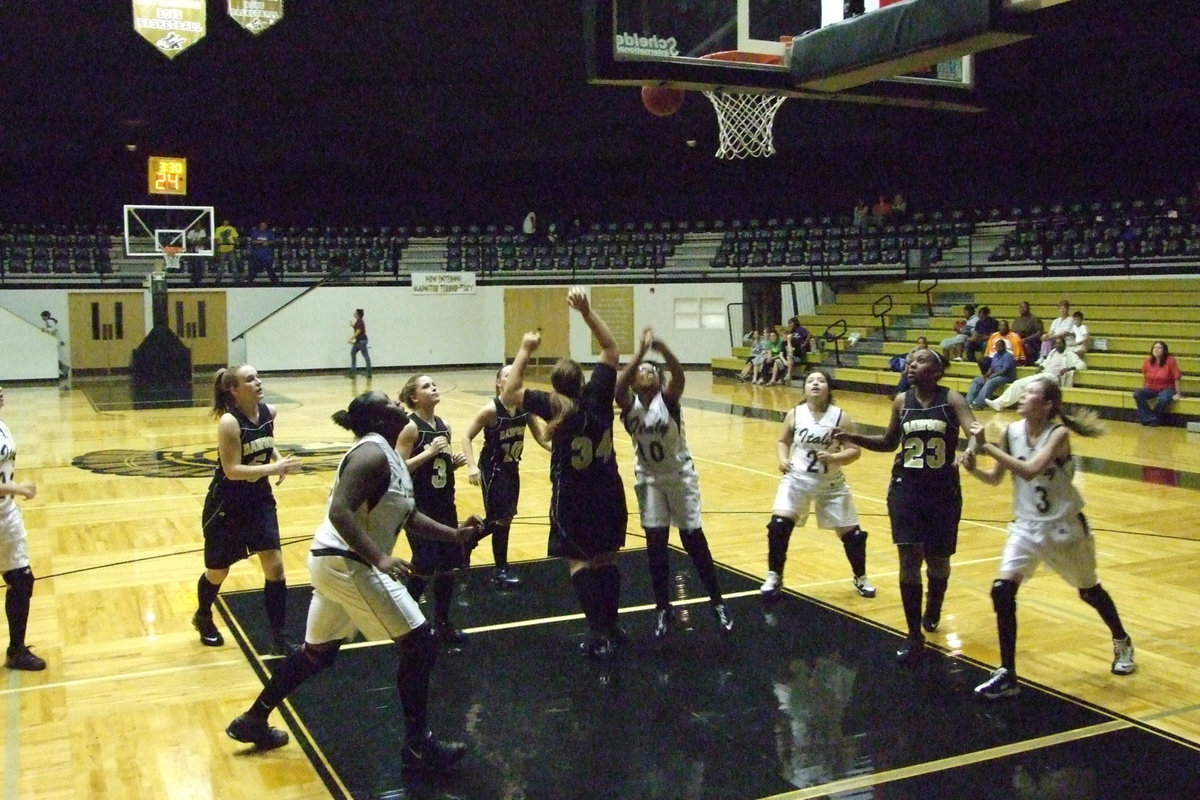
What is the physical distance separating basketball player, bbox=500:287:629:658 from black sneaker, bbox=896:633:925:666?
155 cm

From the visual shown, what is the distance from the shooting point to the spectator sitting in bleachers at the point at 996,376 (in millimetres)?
18234

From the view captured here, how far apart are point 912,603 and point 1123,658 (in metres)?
1.09

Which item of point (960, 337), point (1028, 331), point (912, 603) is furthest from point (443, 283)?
point (912, 603)

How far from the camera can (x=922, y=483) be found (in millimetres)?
5891

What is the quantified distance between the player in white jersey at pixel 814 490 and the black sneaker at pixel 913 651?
133 cm

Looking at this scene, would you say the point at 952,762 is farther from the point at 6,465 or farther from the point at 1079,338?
the point at 1079,338

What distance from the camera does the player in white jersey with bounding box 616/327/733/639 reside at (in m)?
6.34

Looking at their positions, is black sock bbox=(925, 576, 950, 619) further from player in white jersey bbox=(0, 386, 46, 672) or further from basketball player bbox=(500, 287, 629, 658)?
player in white jersey bbox=(0, 386, 46, 672)

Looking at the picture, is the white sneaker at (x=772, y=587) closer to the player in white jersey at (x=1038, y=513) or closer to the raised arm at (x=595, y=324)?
the player in white jersey at (x=1038, y=513)

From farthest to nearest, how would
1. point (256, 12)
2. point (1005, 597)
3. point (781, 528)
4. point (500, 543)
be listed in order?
point (256, 12)
point (500, 543)
point (781, 528)
point (1005, 597)

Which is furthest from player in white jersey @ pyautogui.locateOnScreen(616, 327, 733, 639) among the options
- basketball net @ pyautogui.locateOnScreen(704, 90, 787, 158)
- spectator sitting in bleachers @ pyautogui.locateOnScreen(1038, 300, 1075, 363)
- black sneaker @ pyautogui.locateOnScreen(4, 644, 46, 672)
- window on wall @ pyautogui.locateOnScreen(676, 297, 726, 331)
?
window on wall @ pyautogui.locateOnScreen(676, 297, 726, 331)

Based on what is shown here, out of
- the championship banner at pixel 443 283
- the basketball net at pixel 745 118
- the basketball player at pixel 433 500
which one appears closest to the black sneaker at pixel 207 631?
the basketball player at pixel 433 500

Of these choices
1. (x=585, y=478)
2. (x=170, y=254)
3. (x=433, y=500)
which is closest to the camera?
→ (x=585, y=478)

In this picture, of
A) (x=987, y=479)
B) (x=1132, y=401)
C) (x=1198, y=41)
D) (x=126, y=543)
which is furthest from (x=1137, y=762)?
(x=1198, y=41)
